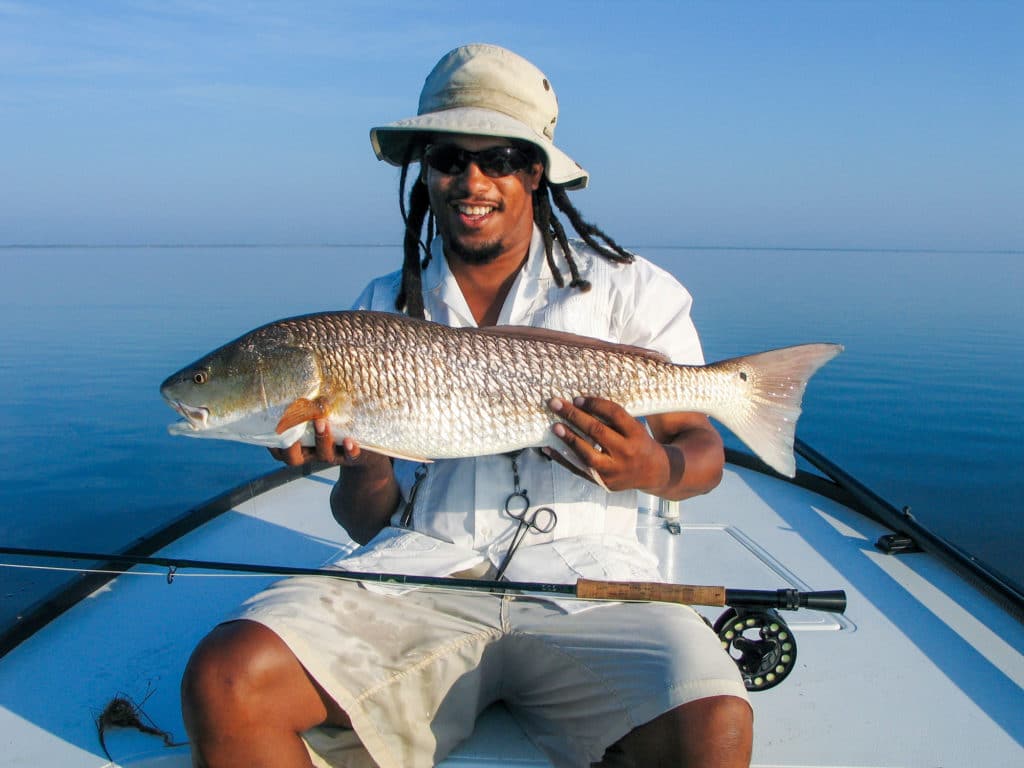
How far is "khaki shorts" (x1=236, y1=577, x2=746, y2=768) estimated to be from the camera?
89.6 inches

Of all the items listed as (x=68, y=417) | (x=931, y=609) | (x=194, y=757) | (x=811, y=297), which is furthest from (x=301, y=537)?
(x=811, y=297)

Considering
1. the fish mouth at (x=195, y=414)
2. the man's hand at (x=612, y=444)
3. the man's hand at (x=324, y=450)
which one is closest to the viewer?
the man's hand at (x=612, y=444)

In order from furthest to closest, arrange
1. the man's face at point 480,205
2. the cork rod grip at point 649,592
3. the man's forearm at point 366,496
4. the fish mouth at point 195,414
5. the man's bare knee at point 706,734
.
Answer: the man's face at point 480,205 < the man's forearm at point 366,496 < the fish mouth at point 195,414 < the cork rod grip at point 649,592 < the man's bare knee at point 706,734

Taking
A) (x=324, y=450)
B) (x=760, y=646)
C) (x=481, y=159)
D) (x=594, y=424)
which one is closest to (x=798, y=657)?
(x=760, y=646)

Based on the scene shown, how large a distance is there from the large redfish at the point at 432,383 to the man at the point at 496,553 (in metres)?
0.12

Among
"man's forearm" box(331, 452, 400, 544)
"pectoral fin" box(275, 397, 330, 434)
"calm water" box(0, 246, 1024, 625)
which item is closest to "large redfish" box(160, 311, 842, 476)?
"pectoral fin" box(275, 397, 330, 434)

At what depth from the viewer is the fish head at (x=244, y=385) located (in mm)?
2676

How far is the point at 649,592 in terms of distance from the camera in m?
2.46

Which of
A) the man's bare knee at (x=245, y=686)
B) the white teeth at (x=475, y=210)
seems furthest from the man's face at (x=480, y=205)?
the man's bare knee at (x=245, y=686)

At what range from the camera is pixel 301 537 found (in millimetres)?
4566

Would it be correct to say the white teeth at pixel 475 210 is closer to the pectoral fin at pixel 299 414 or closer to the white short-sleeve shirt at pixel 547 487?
the white short-sleeve shirt at pixel 547 487

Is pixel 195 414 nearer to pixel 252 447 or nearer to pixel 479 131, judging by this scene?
pixel 479 131

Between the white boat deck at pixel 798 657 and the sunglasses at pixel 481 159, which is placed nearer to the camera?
the white boat deck at pixel 798 657

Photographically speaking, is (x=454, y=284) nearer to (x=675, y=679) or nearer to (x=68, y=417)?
(x=675, y=679)
